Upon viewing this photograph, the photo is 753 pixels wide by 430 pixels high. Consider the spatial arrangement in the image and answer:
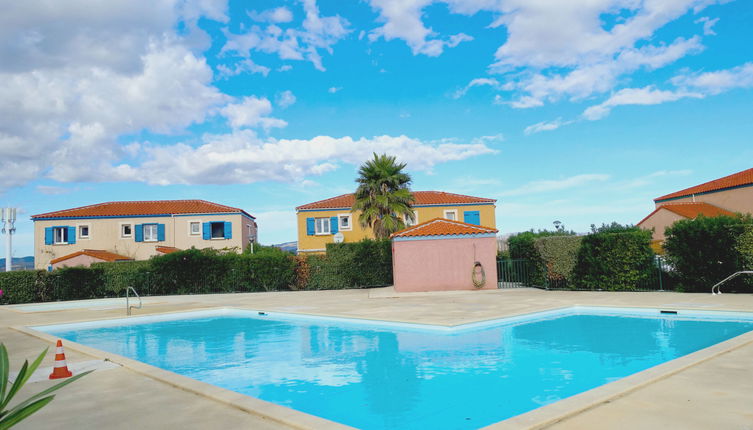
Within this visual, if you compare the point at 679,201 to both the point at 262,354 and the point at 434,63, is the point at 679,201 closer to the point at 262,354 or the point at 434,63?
the point at 434,63

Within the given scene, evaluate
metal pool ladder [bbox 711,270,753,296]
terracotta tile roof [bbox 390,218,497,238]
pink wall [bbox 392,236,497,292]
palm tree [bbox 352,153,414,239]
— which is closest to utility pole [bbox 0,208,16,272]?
palm tree [bbox 352,153,414,239]

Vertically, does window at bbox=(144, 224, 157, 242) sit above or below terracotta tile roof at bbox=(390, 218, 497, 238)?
above

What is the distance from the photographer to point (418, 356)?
905 centimetres

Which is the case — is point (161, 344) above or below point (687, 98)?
below

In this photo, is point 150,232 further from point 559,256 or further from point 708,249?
point 708,249

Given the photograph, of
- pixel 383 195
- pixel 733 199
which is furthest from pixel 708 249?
pixel 733 199

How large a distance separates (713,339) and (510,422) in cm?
780

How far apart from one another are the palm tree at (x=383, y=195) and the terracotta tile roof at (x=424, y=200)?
10816 mm

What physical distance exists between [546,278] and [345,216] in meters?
20.3

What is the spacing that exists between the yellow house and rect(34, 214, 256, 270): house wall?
13.7 ft

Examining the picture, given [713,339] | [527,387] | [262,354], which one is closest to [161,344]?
[262,354]

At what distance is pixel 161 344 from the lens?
38.9 ft

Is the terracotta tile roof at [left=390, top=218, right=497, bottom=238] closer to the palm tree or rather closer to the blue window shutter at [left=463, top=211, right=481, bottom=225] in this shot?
the palm tree

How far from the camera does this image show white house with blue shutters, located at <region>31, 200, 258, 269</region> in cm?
3719
